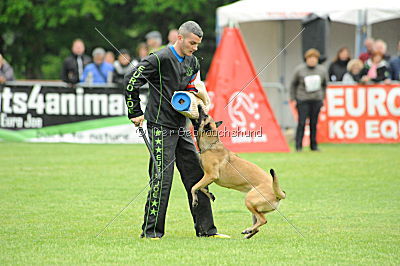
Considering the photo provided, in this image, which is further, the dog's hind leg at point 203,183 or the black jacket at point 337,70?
the black jacket at point 337,70

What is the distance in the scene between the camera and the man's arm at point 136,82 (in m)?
6.77

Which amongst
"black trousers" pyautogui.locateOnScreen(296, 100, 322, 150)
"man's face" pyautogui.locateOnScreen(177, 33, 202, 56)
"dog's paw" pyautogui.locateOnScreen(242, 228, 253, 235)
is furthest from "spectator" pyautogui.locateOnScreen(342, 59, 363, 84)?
"man's face" pyautogui.locateOnScreen(177, 33, 202, 56)

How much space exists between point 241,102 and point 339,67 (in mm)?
4433

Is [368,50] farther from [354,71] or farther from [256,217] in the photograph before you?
[256,217]

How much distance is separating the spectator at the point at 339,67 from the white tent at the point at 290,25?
60cm

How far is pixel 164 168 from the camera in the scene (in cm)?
698

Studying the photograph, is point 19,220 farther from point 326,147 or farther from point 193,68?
point 326,147

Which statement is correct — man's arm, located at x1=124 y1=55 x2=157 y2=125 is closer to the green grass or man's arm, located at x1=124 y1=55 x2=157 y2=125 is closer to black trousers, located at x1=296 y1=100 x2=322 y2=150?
the green grass

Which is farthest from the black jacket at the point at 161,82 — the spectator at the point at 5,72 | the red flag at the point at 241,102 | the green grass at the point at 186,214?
the spectator at the point at 5,72

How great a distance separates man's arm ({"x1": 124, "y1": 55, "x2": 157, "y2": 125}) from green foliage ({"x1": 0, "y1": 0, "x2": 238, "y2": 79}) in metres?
19.3

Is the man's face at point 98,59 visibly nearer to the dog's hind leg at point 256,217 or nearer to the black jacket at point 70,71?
the black jacket at point 70,71

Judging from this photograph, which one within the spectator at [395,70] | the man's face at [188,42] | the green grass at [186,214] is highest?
the spectator at [395,70]

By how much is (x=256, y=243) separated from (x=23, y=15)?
2191 centimetres

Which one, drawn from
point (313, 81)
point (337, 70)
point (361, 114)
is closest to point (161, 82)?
point (313, 81)
